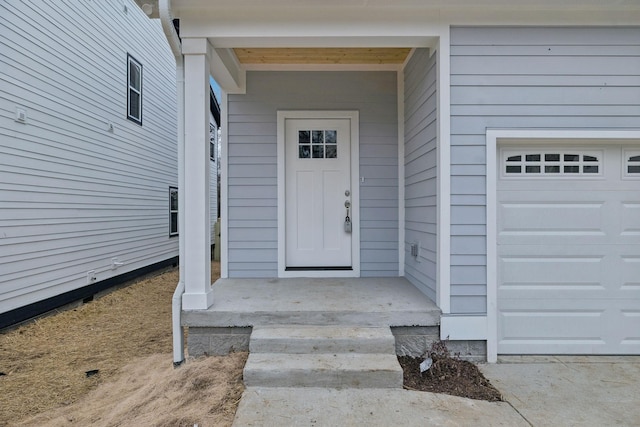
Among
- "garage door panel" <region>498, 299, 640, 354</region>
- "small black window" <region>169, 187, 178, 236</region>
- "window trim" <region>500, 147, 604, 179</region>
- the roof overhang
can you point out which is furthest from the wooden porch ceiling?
"small black window" <region>169, 187, 178, 236</region>

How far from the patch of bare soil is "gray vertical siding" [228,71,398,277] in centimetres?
150

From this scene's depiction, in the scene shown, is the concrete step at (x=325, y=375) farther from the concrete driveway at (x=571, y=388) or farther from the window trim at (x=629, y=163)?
the window trim at (x=629, y=163)

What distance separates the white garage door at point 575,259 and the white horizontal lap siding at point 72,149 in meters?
4.94

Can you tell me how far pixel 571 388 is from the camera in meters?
2.41

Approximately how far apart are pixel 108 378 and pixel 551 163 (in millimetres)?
3930

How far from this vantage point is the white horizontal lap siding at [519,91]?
2840 mm

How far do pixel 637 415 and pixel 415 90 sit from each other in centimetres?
295

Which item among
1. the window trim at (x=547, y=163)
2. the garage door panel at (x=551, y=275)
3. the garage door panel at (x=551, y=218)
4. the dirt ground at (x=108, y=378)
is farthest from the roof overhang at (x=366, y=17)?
the dirt ground at (x=108, y=378)

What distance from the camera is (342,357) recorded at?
2465 millimetres

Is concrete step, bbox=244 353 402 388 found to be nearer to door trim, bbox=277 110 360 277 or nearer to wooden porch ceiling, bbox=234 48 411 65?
door trim, bbox=277 110 360 277

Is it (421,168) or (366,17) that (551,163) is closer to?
(421,168)

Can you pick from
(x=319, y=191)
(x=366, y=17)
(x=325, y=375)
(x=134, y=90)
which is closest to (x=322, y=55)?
(x=366, y=17)

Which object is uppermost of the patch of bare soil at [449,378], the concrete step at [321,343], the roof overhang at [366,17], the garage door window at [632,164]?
the roof overhang at [366,17]

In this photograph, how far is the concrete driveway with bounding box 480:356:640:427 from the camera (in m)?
2.10
